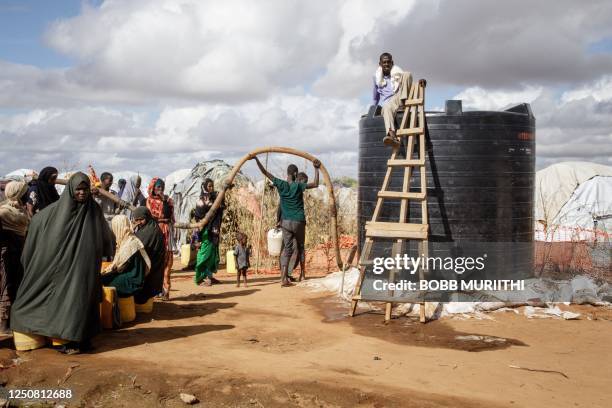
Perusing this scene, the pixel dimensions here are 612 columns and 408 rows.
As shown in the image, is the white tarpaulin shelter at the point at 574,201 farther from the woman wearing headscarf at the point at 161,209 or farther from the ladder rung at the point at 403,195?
the woman wearing headscarf at the point at 161,209

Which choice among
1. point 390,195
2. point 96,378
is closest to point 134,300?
point 96,378

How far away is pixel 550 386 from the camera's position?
4914mm

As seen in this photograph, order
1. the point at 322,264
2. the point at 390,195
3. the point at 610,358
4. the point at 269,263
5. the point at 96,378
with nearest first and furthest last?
1. the point at 96,378
2. the point at 610,358
3. the point at 390,195
4. the point at 269,263
5. the point at 322,264

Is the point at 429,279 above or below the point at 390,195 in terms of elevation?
below

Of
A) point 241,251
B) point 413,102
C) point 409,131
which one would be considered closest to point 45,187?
point 241,251

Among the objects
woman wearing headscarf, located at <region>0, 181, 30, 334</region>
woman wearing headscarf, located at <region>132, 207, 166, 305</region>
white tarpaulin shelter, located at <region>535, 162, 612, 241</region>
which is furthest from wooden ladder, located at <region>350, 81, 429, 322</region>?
white tarpaulin shelter, located at <region>535, 162, 612, 241</region>

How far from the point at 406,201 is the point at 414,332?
1.76m

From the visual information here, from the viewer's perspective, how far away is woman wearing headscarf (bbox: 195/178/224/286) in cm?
999

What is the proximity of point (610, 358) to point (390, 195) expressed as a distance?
3087 millimetres

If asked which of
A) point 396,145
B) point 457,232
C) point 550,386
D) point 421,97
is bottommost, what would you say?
point 550,386

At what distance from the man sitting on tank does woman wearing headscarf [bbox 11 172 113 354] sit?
13.4 ft

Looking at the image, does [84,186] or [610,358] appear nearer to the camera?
→ [84,186]

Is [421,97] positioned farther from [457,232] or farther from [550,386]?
[550,386]

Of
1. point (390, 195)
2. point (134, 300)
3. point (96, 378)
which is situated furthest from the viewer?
point (390, 195)
